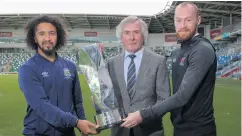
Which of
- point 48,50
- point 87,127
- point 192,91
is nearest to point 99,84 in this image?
point 87,127

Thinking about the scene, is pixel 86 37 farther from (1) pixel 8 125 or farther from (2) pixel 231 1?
(1) pixel 8 125

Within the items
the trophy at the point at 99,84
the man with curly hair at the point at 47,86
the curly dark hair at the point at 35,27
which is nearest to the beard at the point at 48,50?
the man with curly hair at the point at 47,86

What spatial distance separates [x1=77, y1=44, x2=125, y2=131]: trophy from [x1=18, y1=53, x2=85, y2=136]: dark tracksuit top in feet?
0.81

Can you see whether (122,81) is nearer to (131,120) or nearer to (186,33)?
(131,120)

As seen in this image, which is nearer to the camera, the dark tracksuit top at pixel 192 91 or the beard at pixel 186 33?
the dark tracksuit top at pixel 192 91

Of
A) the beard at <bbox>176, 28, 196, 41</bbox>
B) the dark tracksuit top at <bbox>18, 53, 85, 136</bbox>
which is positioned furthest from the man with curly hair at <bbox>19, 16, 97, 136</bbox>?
the beard at <bbox>176, 28, 196, 41</bbox>

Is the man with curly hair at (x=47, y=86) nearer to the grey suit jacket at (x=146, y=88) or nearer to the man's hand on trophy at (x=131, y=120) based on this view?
the man's hand on trophy at (x=131, y=120)

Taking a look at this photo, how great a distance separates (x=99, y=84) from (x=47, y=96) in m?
0.46

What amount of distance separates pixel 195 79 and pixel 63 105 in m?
1.05

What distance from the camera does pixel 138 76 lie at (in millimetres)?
2623

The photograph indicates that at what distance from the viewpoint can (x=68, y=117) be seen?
2428 millimetres

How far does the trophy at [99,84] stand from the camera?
225 cm

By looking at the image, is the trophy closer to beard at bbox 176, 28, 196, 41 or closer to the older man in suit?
the older man in suit

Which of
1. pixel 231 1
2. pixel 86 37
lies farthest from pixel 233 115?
pixel 86 37
